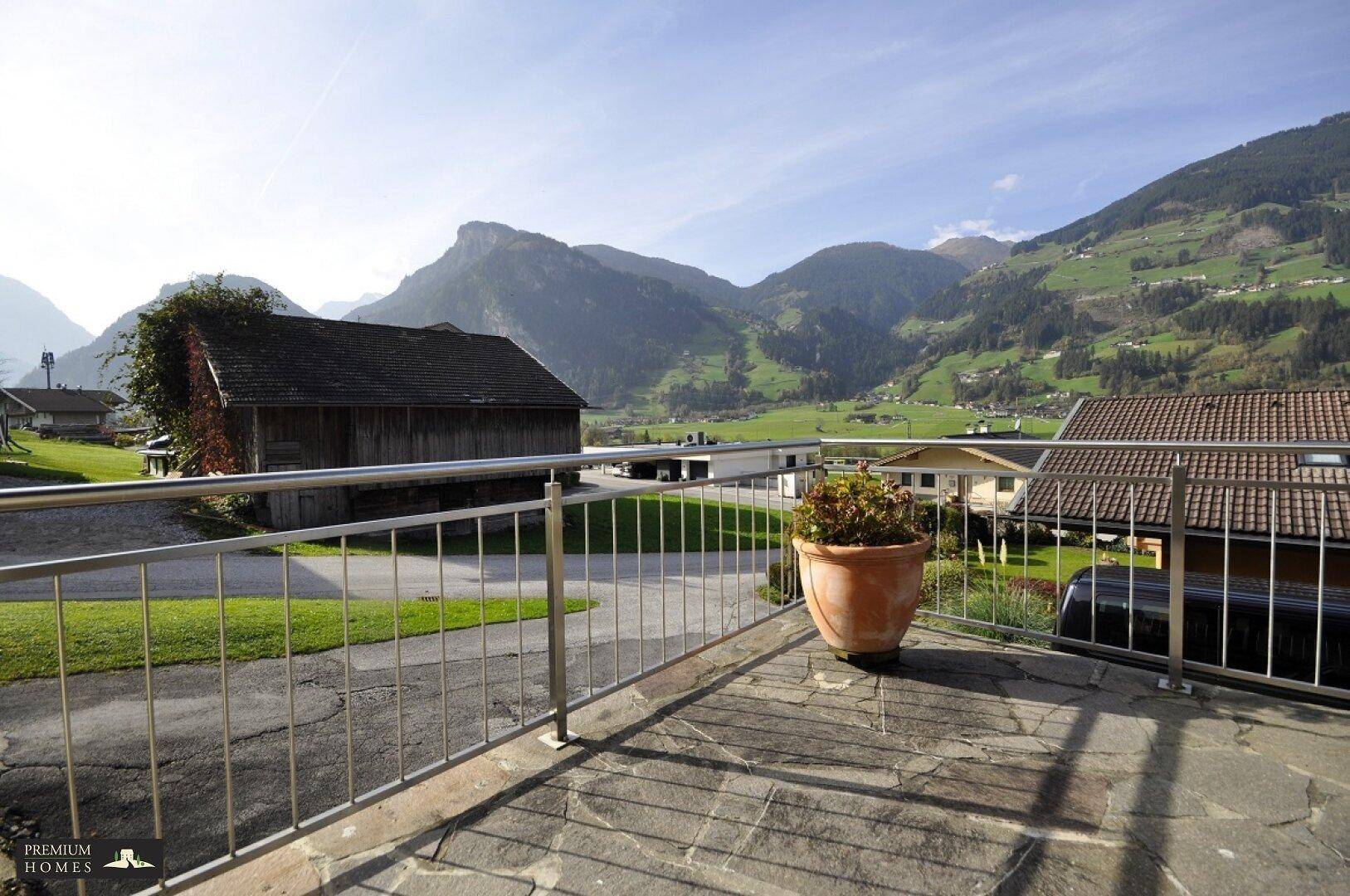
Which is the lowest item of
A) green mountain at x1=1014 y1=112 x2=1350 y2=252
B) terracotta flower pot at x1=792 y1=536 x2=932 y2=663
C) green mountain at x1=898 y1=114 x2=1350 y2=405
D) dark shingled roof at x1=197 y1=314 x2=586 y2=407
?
terracotta flower pot at x1=792 y1=536 x2=932 y2=663

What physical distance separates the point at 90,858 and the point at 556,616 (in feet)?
4.85

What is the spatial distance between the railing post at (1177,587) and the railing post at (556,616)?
9.28ft

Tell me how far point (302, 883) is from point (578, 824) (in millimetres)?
777

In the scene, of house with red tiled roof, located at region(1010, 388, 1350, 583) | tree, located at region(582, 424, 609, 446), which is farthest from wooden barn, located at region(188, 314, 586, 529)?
tree, located at region(582, 424, 609, 446)

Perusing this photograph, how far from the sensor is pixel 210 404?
17.9 m

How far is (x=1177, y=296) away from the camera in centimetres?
10388

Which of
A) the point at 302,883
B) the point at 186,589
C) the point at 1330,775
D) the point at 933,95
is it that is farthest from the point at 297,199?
the point at 1330,775

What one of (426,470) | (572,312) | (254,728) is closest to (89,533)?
(254,728)

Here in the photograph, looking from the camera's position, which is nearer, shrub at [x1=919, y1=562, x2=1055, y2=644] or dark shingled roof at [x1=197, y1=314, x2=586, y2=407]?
shrub at [x1=919, y1=562, x2=1055, y2=644]

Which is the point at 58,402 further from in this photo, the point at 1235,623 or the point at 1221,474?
the point at 1221,474

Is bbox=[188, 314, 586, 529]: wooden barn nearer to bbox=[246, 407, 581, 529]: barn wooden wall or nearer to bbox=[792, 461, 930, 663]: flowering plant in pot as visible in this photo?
bbox=[246, 407, 581, 529]: barn wooden wall

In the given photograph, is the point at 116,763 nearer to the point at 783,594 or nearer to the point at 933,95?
the point at 783,594

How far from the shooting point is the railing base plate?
2.63m

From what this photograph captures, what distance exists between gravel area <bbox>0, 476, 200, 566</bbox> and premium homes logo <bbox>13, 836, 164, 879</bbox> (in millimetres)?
13498
